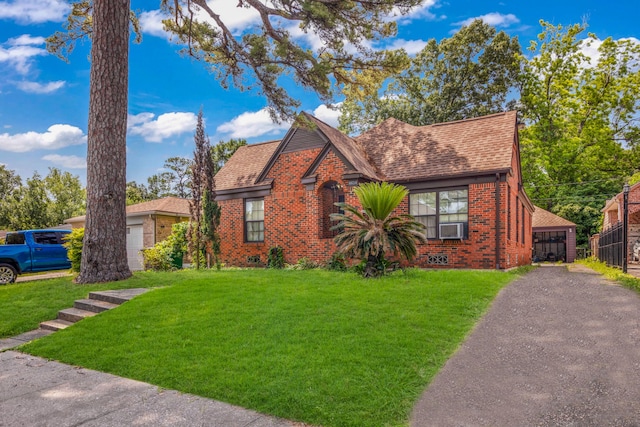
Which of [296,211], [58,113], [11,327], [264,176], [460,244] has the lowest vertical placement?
[11,327]

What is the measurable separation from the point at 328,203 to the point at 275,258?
2819 mm

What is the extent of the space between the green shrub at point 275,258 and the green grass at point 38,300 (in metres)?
4.74

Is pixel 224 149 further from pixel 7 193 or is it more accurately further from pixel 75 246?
pixel 75 246

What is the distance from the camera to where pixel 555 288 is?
8.77 m

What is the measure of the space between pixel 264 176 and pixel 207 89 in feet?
13.2

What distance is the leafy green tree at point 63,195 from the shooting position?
31580 mm

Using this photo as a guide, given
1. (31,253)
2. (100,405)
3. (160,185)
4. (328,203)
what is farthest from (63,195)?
(100,405)

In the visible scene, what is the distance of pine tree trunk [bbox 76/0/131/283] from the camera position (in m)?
9.30

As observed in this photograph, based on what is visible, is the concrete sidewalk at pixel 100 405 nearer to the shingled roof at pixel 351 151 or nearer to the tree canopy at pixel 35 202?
the shingled roof at pixel 351 151

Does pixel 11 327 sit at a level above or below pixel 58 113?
below

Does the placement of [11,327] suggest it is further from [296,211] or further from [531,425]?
[296,211]

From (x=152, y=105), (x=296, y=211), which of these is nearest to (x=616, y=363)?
(x=296, y=211)

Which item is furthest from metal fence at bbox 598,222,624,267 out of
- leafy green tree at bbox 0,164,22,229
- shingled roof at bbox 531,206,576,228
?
leafy green tree at bbox 0,164,22,229

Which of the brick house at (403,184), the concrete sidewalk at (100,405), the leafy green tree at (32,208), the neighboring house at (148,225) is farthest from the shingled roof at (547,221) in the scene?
the leafy green tree at (32,208)
